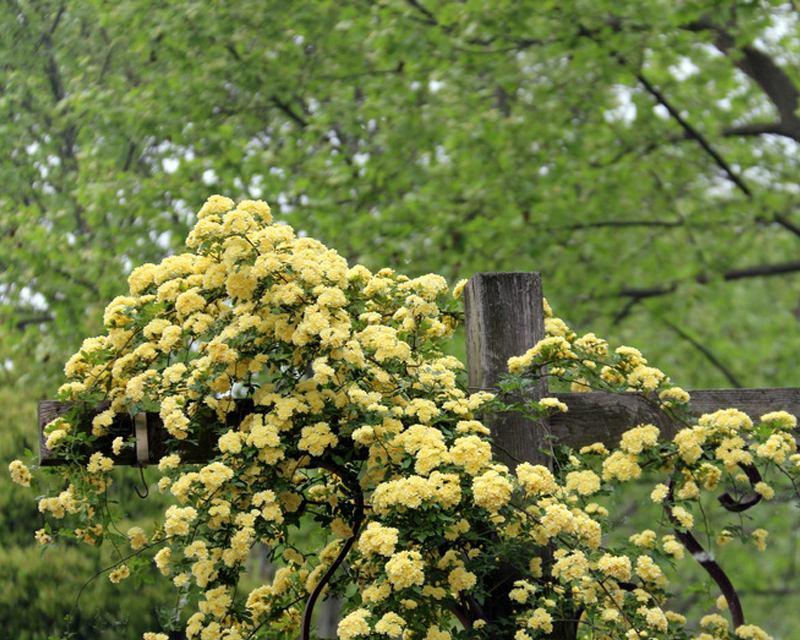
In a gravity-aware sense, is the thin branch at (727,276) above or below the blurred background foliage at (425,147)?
below

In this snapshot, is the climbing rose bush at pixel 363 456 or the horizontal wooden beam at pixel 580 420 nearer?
the climbing rose bush at pixel 363 456

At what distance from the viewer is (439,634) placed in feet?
10.6

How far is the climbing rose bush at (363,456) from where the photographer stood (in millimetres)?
3170

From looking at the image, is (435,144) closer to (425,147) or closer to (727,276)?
(425,147)

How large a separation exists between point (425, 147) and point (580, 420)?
594 cm

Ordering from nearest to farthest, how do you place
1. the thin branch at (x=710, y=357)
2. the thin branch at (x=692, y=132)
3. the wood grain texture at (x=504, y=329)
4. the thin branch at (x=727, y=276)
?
the wood grain texture at (x=504, y=329) < the thin branch at (x=692, y=132) < the thin branch at (x=727, y=276) < the thin branch at (x=710, y=357)

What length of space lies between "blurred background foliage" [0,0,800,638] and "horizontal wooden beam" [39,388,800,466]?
185 inches

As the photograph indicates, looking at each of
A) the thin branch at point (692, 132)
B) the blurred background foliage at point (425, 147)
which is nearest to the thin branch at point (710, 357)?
the blurred background foliage at point (425, 147)

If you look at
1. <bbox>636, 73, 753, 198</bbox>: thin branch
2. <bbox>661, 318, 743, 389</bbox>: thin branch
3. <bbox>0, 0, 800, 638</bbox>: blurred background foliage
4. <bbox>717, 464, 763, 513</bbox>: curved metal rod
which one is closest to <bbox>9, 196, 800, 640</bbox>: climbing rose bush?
<bbox>717, 464, 763, 513</bbox>: curved metal rod

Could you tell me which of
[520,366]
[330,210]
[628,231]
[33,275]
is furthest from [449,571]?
[628,231]

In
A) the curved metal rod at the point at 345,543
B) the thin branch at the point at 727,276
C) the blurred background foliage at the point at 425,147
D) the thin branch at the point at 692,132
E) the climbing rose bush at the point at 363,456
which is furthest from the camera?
the thin branch at the point at 727,276

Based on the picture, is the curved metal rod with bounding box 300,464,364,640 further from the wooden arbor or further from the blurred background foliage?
the blurred background foliage

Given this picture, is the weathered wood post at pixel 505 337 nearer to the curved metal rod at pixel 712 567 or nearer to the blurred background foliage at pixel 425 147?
the curved metal rod at pixel 712 567

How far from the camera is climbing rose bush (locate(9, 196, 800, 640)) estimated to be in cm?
317
